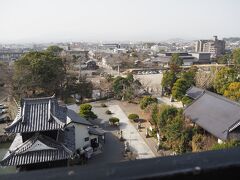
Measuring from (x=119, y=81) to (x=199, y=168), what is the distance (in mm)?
26763

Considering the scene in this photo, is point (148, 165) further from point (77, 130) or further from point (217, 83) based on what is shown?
point (217, 83)

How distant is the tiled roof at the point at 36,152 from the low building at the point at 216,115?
8248 millimetres

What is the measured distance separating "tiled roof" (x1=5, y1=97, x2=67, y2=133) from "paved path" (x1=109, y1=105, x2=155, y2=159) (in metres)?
4.65

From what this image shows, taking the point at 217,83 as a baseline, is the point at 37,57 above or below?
above

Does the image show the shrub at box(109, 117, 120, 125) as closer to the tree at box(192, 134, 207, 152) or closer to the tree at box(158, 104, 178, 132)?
the tree at box(158, 104, 178, 132)

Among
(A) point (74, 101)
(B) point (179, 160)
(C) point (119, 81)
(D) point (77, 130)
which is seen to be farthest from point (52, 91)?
(B) point (179, 160)

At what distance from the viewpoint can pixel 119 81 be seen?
27.5 m

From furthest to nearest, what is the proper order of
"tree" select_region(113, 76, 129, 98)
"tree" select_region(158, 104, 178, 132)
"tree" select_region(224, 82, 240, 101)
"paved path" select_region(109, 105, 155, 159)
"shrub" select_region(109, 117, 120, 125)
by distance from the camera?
"tree" select_region(113, 76, 129, 98) < "tree" select_region(224, 82, 240, 101) < "shrub" select_region(109, 117, 120, 125) < "tree" select_region(158, 104, 178, 132) < "paved path" select_region(109, 105, 155, 159)

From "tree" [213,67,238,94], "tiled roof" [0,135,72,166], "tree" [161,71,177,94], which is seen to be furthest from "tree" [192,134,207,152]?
"tree" [161,71,177,94]

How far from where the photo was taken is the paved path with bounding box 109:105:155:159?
49.1 feet

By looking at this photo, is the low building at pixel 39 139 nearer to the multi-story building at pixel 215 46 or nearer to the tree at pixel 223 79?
the tree at pixel 223 79

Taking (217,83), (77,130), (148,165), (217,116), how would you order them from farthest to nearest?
(217,83)
(217,116)
(77,130)
(148,165)

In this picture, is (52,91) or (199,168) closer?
(199,168)

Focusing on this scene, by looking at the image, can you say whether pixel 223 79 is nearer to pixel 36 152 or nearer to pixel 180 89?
pixel 180 89
